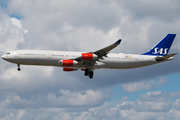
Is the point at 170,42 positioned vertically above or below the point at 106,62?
above

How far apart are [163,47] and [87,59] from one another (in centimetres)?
2139

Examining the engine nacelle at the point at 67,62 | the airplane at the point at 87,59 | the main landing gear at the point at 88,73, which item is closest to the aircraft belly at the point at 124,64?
the airplane at the point at 87,59

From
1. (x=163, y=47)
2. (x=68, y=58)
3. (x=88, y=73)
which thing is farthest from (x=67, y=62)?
(x=163, y=47)

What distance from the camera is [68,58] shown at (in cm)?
6456

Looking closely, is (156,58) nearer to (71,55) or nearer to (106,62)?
(106,62)

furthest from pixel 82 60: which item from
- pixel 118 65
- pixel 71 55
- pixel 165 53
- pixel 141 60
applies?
pixel 165 53

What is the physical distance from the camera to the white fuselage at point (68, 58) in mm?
63188

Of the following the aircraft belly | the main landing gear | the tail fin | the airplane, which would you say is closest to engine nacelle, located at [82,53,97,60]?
the airplane

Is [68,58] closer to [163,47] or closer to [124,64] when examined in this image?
[124,64]

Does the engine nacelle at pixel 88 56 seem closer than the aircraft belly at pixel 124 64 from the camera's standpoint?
Yes

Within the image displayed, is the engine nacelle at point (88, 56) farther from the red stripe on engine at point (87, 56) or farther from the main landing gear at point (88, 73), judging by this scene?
the main landing gear at point (88, 73)

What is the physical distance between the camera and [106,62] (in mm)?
66062

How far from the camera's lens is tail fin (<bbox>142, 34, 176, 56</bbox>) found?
7190cm

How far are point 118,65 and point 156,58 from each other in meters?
9.47
